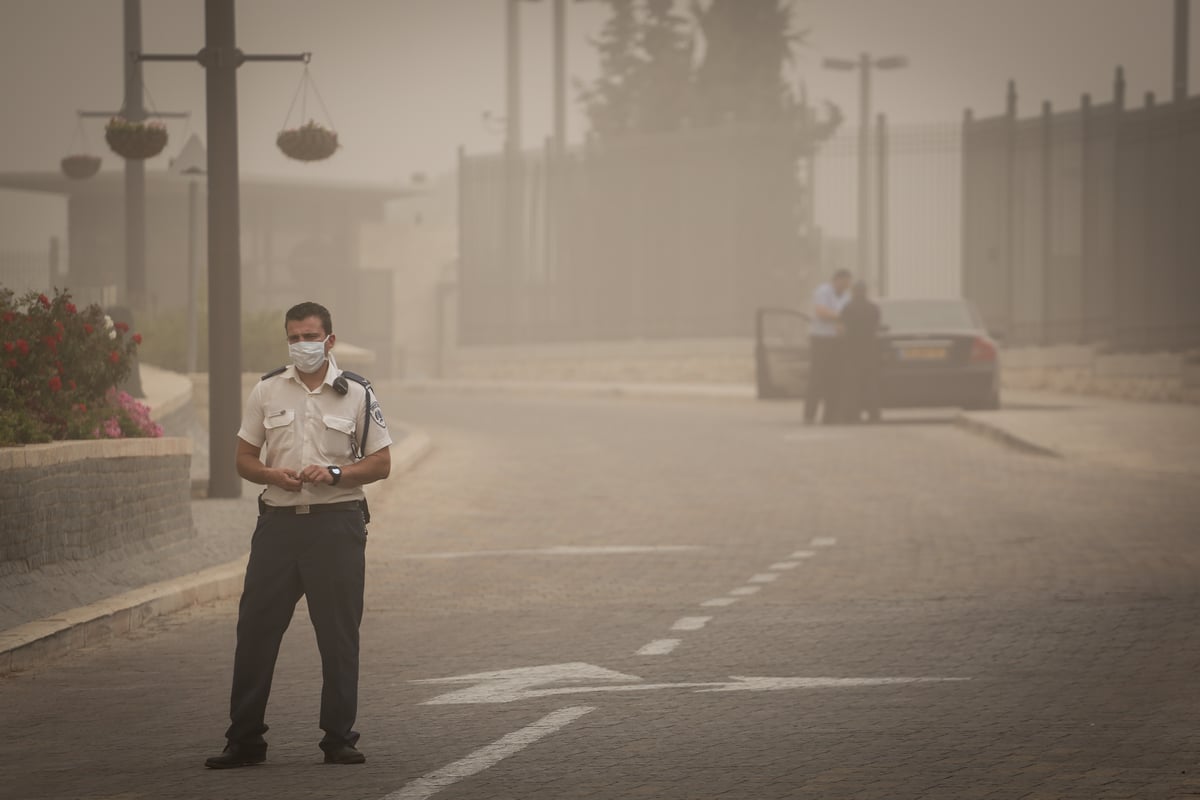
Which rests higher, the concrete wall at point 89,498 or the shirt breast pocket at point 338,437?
the shirt breast pocket at point 338,437

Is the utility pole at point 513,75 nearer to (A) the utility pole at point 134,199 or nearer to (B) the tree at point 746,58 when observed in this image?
(B) the tree at point 746,58

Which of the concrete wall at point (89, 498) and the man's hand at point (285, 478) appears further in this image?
the concrete wall at point (89, 498)

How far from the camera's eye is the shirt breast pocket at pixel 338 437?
7.70 m

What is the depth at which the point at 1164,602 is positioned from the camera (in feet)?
38.0

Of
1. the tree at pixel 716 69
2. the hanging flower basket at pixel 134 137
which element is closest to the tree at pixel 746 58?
the tree at pixel 716 69

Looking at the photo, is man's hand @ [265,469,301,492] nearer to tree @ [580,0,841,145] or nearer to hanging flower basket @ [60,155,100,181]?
hanging flower basket @ [60,155,100,181]

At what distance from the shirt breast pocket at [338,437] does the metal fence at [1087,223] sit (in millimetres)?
24762

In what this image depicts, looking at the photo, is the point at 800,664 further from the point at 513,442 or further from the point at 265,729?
the point at 513,442

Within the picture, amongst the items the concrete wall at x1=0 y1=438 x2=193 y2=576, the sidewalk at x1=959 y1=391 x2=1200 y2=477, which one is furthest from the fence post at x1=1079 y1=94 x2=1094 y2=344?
the concrete wall at x1=0 y1=438 x2=193 y2=576

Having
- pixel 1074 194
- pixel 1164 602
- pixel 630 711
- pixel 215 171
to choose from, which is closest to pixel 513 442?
pixel 215 171

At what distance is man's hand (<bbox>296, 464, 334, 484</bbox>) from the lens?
753cm

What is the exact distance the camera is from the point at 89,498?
12477 mm

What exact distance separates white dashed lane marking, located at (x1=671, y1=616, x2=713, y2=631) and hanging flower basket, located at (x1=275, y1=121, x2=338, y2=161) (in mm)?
8202

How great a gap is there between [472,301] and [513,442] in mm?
20031
